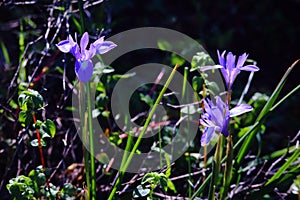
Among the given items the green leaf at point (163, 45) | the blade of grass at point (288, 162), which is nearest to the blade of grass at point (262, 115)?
the blade of grass at point (288, 162)

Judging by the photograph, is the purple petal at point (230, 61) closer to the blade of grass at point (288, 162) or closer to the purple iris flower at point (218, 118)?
the purple iris flower at point (218, 118)

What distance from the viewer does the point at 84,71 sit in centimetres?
100

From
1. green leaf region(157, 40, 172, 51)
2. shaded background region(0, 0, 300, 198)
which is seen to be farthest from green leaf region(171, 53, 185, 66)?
shaded background region(0, 0, 300, 198)

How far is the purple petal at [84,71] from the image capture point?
99 centimetres

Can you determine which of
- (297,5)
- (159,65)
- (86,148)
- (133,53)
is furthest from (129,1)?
(86,148)

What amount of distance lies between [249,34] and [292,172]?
142 centimetres

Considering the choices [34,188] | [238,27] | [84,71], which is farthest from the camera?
[238,27]

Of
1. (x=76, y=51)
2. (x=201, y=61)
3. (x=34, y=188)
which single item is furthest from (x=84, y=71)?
(x=201, y=61)

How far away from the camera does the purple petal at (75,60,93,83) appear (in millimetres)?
991

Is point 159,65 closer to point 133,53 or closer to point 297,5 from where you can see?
point 133,53

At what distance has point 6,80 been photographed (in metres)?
1.86

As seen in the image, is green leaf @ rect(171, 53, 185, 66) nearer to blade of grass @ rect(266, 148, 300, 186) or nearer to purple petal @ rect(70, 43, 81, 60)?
blade of grass @ rect(266, 148, 300, 186)

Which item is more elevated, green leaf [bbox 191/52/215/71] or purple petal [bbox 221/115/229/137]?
green leaf [bbox 191/52/215/71]

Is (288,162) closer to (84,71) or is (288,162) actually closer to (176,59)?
(84,71)
